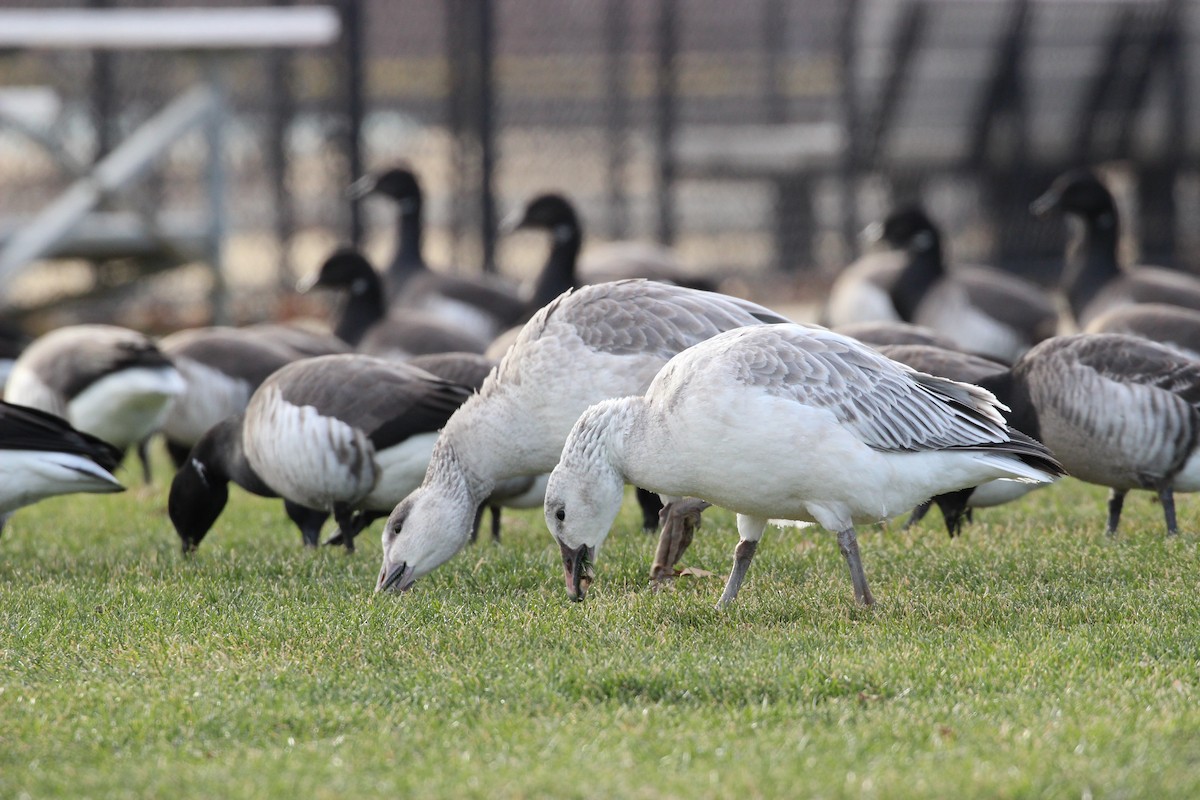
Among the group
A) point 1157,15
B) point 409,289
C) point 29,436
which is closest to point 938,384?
point 29,436

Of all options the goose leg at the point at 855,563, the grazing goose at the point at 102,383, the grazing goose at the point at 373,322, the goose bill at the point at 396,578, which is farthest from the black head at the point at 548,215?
the goose leg at the point at 855,563

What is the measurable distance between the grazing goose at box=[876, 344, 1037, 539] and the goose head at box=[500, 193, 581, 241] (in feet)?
15.5

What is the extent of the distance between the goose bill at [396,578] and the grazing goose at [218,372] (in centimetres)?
360

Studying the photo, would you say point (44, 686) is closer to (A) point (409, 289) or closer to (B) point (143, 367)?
(B) point (143, 367)

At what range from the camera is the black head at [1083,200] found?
1191 cm

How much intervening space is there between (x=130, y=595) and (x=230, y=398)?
3.48 metres

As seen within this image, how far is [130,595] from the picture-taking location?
6.52 meters

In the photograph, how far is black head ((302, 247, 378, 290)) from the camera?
11.2m

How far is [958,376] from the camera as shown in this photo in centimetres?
749

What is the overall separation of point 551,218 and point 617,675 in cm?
746

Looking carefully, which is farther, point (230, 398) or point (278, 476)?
point (230, 398)

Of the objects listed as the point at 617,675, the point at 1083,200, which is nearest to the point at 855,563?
the point at 617,675

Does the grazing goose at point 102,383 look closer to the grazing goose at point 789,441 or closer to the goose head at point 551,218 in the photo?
the goose head at point 551,218

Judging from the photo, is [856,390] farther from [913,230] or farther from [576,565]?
[913,230]
